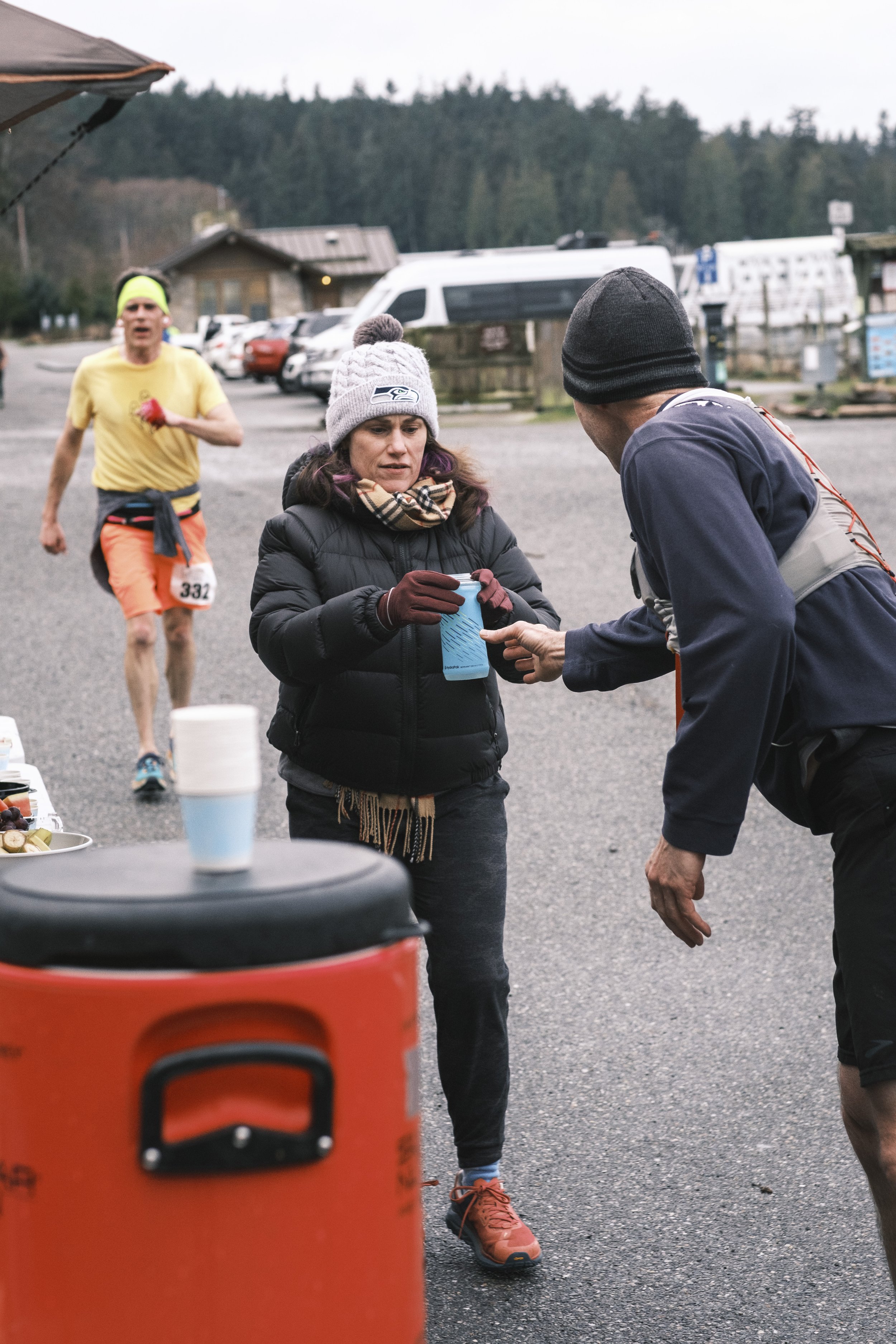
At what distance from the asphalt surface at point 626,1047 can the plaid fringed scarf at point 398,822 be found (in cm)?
78

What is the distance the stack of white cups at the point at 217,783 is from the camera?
1651 mm

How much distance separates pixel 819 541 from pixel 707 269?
19.5m

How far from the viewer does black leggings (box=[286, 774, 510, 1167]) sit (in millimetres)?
3023

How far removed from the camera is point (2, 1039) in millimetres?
1598

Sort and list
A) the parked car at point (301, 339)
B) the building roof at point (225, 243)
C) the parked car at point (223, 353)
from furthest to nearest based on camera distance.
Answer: the building roof at point (225, 243) → the parked car at point (223, 353) → the parked car at point (301, 339)

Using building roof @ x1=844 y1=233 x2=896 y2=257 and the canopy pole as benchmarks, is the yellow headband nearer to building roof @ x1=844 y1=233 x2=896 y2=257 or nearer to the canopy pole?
the canopy pole

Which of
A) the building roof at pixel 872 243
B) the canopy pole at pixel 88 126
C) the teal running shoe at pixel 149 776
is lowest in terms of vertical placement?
the teal running shoe at pixel 149 776

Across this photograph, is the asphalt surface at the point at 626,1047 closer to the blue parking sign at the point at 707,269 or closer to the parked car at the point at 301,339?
the blue parking sign at the point at 707,269

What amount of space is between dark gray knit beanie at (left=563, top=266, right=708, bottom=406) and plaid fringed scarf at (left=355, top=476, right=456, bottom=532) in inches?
Result: 22.4

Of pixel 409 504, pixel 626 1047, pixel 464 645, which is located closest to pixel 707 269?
pixel 626 1047

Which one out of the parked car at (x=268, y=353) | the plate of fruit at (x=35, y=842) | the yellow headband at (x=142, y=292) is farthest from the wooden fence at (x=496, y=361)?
the plate of fruit at (x=35, y=842)

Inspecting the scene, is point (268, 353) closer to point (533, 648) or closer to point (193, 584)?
point (193, 584)

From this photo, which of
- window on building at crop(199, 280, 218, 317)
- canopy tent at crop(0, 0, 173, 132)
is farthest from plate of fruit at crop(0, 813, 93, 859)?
window on building at crop(199, 280, 218, 317)

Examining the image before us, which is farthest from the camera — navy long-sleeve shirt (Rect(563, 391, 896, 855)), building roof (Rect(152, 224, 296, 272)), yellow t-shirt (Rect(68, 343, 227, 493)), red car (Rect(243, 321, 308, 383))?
building roof (Rect(152, 224, 296, 272))
